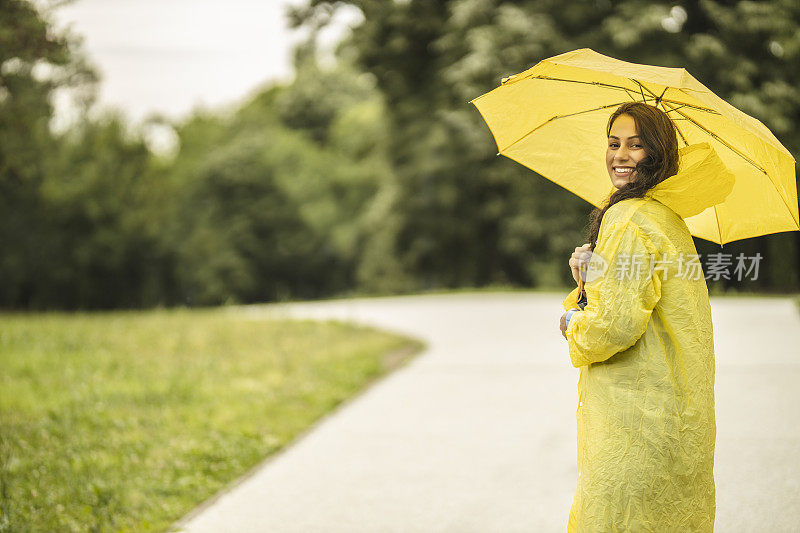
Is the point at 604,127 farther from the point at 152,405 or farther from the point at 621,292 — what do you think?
the point at 152,405

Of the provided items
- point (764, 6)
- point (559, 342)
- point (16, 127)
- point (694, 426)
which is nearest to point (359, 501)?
point (694, 426)

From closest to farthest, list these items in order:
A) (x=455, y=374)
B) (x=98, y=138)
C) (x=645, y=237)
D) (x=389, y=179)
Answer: (x=645, y=237) → (x=455, y=374) → (x=389, y=179) → (x=98, y=138)

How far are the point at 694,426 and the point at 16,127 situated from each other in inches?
273

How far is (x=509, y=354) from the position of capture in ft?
31.6

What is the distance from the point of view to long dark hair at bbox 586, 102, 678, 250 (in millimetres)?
2541

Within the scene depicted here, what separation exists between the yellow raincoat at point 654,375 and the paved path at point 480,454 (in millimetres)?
1600

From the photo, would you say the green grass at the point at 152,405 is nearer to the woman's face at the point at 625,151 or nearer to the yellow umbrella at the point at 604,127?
the yellow umbrella at the point at 604,127

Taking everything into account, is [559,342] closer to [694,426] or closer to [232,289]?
[694,426]

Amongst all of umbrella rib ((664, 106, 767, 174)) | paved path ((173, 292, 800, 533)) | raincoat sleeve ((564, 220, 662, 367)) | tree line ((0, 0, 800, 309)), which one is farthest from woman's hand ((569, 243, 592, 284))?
tree line ((0, 0, 800, 309))

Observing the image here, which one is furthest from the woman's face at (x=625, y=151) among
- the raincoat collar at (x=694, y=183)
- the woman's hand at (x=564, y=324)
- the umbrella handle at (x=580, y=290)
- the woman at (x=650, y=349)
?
the woman's hand at (x=564, y=324)

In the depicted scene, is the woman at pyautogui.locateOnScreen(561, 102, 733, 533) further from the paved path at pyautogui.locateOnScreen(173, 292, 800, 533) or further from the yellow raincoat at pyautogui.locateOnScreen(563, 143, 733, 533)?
the paved path at pyautogui.locateOnScreen(173, 292, 800, 533)

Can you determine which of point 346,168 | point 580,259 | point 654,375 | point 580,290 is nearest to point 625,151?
point 580,259

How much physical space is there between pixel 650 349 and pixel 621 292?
0.25 meters

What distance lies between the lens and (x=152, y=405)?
24.7 ft
